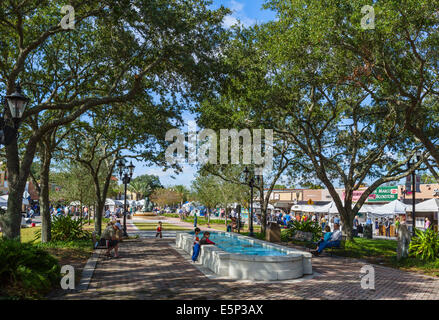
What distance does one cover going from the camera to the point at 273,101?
17.0 metres

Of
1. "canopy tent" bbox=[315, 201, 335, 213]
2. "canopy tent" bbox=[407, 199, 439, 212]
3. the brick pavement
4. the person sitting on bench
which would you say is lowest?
the brick pavement

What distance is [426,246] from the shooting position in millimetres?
13023

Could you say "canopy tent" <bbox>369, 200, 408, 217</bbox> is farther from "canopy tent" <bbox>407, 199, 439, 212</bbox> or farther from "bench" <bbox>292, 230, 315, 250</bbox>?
"bench" <bbox>292, 230, 315, 250</bbox>

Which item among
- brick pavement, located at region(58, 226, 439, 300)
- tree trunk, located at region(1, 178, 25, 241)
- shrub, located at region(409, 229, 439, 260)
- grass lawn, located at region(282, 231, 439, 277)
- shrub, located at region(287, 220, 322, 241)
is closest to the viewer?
brick pavement, located at region(58, 226, 439, 300)

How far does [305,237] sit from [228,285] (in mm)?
11356

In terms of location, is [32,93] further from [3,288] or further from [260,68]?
[3,288]

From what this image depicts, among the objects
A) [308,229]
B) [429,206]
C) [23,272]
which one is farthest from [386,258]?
[429,206]

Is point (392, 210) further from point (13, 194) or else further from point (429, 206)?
point (13, 194)

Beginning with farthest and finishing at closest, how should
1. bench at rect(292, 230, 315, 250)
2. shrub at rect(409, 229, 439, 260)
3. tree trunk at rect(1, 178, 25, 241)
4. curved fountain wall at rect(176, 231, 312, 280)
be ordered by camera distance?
1. bench at rect(292, 230, 315, 250)
2. shrub at rect(409, 229, 439, 260)
3. tree trunk at rect(1, 178, 25, 241)
4. curved fountain wall at rect(176, 231, 312, 280)

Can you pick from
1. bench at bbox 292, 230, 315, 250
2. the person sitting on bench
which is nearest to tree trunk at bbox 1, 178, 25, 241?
the person sitting on bench

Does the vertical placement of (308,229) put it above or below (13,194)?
below

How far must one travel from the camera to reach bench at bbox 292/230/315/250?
1826cm

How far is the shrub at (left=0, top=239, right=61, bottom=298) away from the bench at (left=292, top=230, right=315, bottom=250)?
12716 millimetres

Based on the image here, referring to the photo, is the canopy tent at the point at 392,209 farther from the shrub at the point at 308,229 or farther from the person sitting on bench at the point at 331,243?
the person sitting on bench at the point at 331,243
